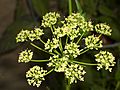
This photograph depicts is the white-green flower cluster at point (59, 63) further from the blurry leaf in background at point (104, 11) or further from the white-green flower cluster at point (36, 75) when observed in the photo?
the blurry leaf in background at point (104, 11)

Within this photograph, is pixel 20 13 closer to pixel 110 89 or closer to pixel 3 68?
pixel 3 68

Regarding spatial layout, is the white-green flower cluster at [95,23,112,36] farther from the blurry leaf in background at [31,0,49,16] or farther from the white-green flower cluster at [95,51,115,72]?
the blurry leaf in background at [31,0,49,16]

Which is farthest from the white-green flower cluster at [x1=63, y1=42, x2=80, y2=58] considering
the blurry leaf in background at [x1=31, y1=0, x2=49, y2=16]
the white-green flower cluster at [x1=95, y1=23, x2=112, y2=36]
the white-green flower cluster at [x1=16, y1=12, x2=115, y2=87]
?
the blurry leaf in background at [x1=31, y1=0, x2=49, y2=16]

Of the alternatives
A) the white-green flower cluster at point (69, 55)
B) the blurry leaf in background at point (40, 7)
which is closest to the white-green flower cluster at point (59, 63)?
the white-green flower cluster at point (69, 55)

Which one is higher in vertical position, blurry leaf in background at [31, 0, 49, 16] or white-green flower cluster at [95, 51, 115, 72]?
blurry leaf in background at [31, 0, 49, 16]

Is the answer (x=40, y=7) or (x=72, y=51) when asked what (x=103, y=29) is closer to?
(x=72, y=51)

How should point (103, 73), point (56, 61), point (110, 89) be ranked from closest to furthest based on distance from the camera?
point (56, 61) < point (110, 89) < point (103, 73)

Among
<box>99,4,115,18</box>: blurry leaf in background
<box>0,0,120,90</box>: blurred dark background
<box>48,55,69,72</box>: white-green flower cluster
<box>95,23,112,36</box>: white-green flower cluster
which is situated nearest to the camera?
<box>48,55,69,72</box>: white-green flower cluster

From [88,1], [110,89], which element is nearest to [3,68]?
[88,1]
